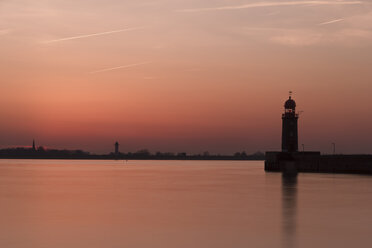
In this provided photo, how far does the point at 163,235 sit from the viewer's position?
26219 millimetres

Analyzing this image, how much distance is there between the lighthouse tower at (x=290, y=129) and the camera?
293 ft

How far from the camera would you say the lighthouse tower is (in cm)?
8931

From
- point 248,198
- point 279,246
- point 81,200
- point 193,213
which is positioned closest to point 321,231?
point 279,246

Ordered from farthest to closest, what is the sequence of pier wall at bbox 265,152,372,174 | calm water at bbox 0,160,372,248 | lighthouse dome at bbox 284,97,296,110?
lighthouse dome at bbox 284,97,296,110 < pier wall at bbox 265,152,372,174 < calm water at bbox 0,160,372,248

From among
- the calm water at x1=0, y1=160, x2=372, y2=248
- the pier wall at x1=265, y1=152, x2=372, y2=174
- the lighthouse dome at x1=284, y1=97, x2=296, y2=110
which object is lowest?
the calm water at x1=0, y1=160, x2=372, y2=248

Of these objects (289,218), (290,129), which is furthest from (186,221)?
(290,129)

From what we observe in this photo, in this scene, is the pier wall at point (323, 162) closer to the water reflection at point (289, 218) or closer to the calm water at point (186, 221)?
the water reflection at point (289, 218)

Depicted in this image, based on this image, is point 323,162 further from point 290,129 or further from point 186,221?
point 186,221

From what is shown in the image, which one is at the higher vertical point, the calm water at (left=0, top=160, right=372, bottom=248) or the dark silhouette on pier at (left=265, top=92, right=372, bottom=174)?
the dark silhouette on pier at (left=265, top=92, right=372, bottom=174)

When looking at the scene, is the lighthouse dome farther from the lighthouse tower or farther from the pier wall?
the pier wall

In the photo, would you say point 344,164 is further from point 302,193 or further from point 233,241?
point 233,241

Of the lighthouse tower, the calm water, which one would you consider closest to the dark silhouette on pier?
the lighthouse tower

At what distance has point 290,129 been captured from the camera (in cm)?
8925

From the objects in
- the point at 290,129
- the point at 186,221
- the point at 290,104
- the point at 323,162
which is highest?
the point at 290,104
